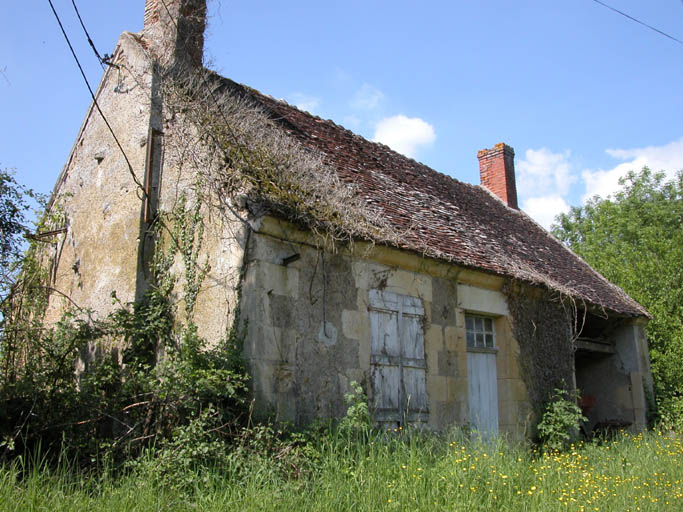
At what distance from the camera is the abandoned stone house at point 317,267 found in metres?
6.71

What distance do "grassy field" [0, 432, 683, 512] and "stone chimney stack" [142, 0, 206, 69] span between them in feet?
17.3

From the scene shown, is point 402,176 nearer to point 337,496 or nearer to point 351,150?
point 351,150

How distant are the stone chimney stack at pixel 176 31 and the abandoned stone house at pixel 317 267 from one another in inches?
0.8

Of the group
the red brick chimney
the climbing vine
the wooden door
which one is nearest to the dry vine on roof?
the wooden door

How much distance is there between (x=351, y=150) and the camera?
10695 millimetres

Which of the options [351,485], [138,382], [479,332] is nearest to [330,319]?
[138,382]

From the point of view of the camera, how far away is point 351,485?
5.27 m

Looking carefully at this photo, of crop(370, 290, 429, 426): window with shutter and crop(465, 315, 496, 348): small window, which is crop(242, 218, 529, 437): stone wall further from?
crop(465, 315, 496, 348): small window

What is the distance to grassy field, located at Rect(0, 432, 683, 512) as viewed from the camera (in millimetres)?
4770

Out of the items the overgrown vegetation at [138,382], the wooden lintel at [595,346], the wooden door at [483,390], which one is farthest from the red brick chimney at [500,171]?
the overgrown vegetation at [138,382]

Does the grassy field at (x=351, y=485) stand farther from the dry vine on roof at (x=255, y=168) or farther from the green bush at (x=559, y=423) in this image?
the green bush at (x=559, y=423)

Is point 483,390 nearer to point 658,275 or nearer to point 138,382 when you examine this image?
point 138,382

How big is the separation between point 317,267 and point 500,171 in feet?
32.5

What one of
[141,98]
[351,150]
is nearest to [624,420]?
[351,150]
